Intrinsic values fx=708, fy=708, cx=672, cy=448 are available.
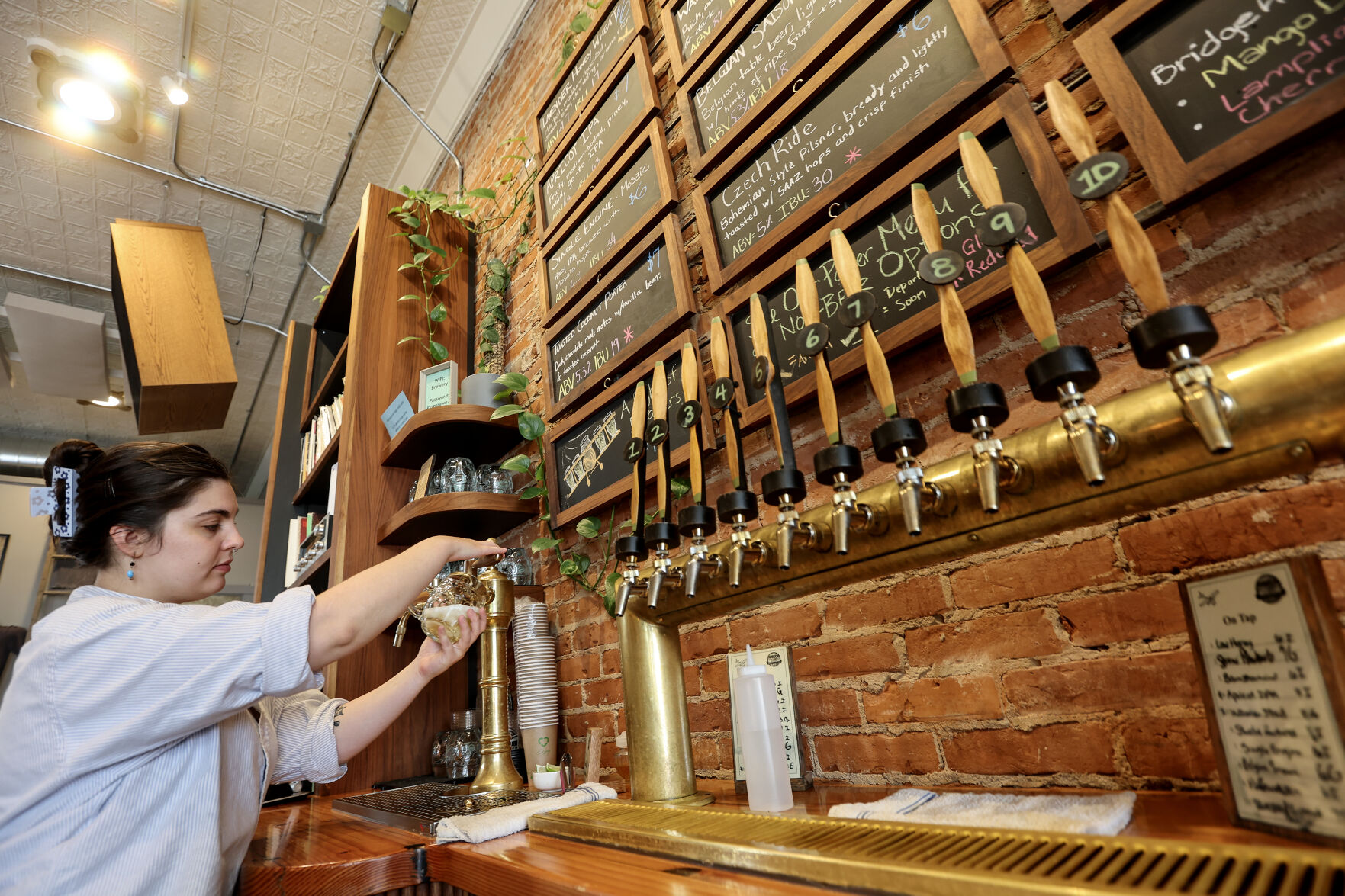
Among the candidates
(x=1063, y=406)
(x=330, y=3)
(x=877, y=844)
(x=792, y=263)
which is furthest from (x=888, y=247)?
(x=330, y=3)

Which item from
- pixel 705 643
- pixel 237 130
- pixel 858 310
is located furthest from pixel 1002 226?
pixel 237 130

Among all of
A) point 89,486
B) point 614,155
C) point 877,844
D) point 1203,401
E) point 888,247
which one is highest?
point 614,155

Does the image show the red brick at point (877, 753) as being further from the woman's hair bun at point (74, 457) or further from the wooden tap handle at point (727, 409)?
the woman's hair bun at point (74, 457)

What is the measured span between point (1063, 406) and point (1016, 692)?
0.54 meters

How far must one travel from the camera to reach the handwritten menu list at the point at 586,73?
2.24 m

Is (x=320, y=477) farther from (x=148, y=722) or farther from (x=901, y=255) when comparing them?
(x=901, y=255)

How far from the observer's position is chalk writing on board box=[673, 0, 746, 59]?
1.82 meters

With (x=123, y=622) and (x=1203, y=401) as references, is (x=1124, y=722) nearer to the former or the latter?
(x=1203, y=401)

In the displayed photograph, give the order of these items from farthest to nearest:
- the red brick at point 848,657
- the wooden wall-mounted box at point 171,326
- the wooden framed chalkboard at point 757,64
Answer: the wooden wall-mounted box at point 171,326
the wooden framed chalkboard at point 757,64
the red brick at point 848,657

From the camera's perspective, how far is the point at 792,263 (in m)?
Result: 1.44

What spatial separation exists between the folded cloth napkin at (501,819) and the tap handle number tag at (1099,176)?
114cm

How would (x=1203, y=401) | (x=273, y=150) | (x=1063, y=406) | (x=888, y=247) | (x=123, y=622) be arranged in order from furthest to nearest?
(x=273, y=150)
(x=888, y=247)
(x=123, y=622)
(x=1063, y=406)
(x=1203, y=401)

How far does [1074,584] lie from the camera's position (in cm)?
99

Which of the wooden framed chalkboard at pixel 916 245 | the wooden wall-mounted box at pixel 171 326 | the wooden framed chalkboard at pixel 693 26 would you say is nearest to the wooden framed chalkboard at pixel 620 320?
the wooden framed chalkboard at pixel 916 245
